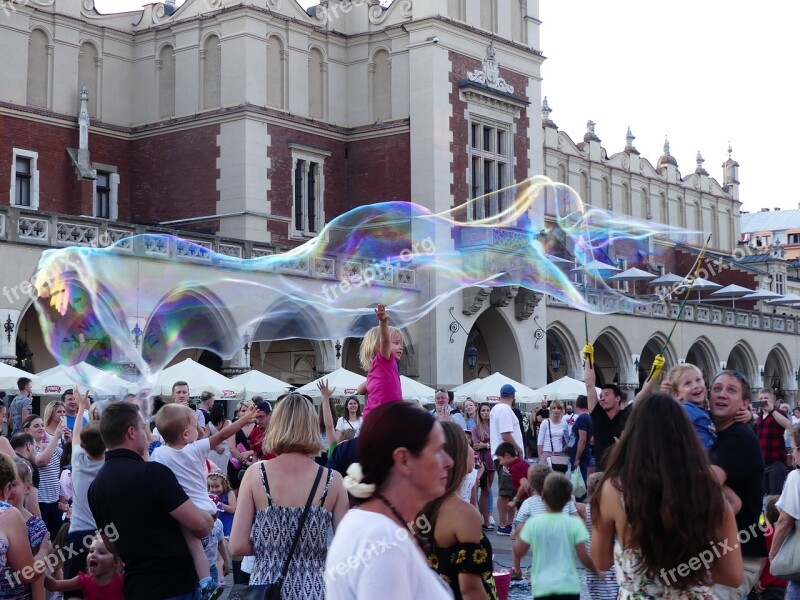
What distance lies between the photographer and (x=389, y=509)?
3.25 metres

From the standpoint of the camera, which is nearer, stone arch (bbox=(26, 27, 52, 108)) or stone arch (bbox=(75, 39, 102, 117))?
stone arch (bbox=(26, 27, 52, 108))

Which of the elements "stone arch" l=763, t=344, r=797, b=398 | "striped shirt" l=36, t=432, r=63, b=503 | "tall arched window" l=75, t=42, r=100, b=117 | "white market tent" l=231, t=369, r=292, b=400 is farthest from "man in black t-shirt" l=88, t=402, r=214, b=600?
"stone arch" l=763, t=344, r=797, b=398

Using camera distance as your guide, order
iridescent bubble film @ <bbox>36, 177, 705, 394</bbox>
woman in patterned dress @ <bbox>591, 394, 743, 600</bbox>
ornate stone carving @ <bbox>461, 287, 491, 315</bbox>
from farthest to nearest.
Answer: ornate stone carving @ <bbox>461, 287, 491, 315</bbox>, iridescent bubble film @ <bbox>36, 177, 705, 394</bbox>, woman in patterned dress @ <bbox>591, 394, 743, 600</bbox>

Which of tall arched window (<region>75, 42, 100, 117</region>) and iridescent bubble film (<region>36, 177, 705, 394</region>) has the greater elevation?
tall arched window (<region>75, 42, 100, 117</region>)

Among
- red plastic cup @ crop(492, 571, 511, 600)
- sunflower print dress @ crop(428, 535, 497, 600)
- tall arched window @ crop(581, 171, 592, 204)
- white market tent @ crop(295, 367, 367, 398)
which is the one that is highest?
tall arched window @ crop(581, 171, 592, 204)

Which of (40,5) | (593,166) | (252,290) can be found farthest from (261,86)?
(593,166)

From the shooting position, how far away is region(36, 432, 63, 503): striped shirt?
398 inches

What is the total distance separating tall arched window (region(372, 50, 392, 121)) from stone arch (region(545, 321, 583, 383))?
8518 millimetres

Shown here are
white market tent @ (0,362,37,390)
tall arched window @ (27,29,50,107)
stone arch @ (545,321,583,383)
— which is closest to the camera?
white market tent @ (0,362,37,390)

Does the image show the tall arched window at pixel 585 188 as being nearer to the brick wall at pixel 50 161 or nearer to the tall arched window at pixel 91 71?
the tall arched window at pixel 91 71

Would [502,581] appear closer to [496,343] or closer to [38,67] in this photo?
[38,67]

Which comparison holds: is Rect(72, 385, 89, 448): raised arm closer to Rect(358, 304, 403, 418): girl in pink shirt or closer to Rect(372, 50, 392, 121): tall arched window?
Rect(358, 304, 403, 418): girl in pink shirt

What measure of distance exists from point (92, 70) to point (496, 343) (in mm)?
13461

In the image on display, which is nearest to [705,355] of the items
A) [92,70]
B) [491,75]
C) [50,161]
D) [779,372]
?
[779,372]
